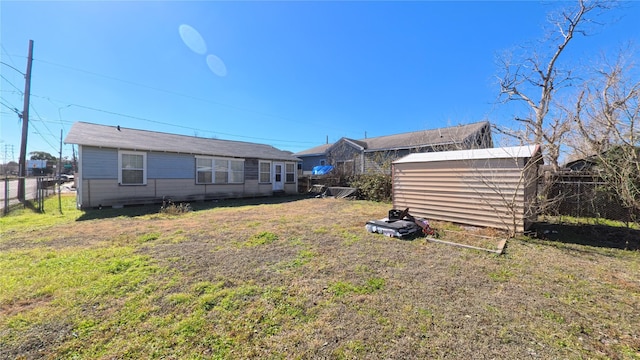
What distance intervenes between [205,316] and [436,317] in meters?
2.41

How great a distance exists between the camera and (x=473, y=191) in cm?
670

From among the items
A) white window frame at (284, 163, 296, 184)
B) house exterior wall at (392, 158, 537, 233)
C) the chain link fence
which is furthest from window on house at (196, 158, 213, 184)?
house exterior wall at (392, 158, 537, 233)

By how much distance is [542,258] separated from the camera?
175 inches

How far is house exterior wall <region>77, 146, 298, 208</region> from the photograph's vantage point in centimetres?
929

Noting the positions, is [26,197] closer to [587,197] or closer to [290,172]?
[290,172]

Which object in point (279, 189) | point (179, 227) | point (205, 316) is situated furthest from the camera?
point (279, 189)

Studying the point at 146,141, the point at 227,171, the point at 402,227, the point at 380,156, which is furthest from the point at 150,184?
the point at 380,156

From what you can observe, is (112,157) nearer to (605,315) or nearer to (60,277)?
(60,277)

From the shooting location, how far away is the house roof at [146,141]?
9.62m

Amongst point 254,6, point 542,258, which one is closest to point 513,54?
point 542,258

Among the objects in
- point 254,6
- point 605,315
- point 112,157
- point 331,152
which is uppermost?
point 254,6

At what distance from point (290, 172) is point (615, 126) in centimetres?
1434

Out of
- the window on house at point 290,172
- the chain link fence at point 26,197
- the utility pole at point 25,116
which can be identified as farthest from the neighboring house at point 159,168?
the utility pole at point 25,116

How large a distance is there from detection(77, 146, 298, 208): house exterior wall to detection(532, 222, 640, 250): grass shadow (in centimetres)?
1288
